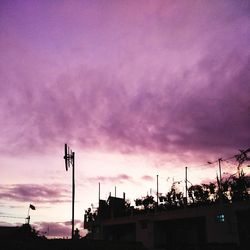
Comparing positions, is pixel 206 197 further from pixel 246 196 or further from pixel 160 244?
pixel 160 244

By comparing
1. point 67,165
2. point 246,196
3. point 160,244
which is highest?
point 67,165

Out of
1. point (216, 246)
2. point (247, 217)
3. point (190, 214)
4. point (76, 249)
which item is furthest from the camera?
point (190, 214)

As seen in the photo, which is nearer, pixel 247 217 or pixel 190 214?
pixel 247 217

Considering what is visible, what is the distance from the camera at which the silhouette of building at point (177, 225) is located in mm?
29359

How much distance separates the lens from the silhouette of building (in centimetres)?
2936

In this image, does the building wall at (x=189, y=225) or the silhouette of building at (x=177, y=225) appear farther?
the building wall at (x=189, y=225)

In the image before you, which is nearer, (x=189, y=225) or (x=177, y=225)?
(x=189, y=225)

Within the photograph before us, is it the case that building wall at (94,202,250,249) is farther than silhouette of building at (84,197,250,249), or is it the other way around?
building wall at (94,202,250,249)

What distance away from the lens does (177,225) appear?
41812 millimetres

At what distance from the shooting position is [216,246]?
2703cm

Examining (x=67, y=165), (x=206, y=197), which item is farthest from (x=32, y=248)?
(x=206, y=197)

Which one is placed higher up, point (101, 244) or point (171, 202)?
point (171, 202)

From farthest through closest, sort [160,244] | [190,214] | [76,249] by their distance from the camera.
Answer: [160,244] → [190,214] → [76,249]

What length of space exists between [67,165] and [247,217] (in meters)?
20.0
